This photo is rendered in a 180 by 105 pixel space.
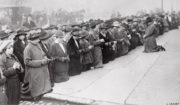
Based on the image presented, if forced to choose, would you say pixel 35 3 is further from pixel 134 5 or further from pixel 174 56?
pixel 174 56

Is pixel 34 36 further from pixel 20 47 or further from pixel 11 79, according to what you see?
pixel 11 79

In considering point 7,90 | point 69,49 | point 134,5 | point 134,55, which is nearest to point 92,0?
point 134,5

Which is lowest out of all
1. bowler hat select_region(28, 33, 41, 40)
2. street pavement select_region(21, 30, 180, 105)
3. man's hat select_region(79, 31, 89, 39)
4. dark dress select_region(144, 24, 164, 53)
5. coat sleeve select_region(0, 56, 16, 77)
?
street pavement select_region(21, 30, 180, 105)

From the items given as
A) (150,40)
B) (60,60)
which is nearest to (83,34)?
(60,60)

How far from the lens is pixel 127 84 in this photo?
25.6ft

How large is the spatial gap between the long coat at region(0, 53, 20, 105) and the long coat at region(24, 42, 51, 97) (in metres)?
0.35

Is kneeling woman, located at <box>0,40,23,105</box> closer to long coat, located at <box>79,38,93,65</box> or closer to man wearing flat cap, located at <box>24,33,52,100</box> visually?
man wearing flat cap, located at <box>24,33,52,100</box>

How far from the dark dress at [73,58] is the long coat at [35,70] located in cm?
201

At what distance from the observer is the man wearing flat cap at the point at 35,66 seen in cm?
659

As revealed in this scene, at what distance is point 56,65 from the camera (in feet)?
27.1

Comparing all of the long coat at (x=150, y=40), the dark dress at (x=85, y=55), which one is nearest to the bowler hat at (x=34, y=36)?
the dark dress at (x=85, y=55)

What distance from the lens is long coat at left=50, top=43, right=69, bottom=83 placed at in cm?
811

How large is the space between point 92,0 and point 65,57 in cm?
3366

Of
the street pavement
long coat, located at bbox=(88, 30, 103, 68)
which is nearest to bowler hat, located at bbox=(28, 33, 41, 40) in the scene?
the street pavement
